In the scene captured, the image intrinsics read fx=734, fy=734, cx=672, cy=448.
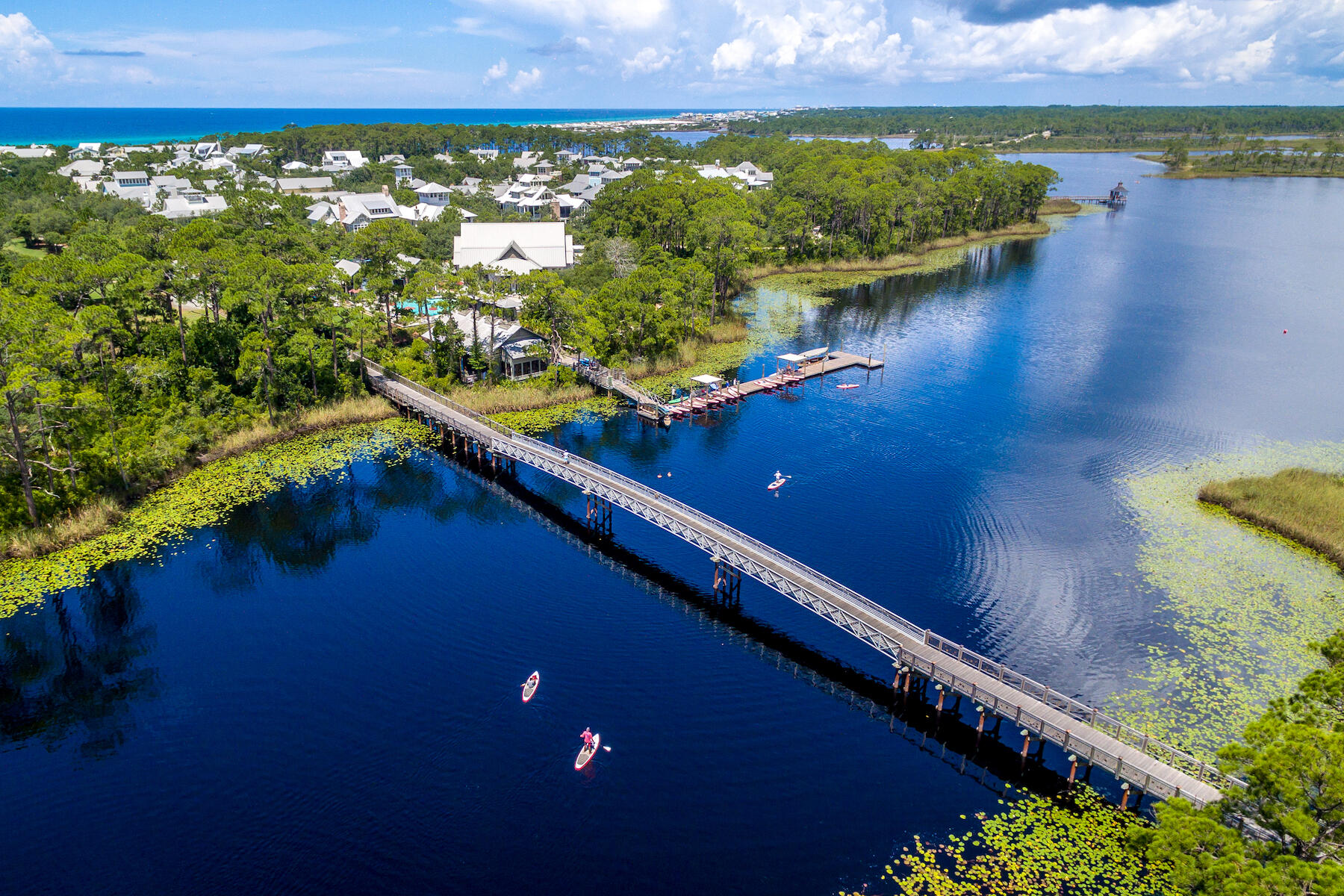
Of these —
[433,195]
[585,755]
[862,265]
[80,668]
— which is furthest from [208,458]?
[433,195]

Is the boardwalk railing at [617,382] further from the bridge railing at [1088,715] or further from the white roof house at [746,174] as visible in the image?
the white roof house at [746,174]

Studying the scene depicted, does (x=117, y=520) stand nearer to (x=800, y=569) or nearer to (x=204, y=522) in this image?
(x=204, y=522)

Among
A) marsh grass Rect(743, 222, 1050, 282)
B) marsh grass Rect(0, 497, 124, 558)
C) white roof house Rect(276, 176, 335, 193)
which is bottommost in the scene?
marsh grass Rect(0, 497, 124, 558)

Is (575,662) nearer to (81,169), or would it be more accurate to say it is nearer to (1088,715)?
(1088,715)

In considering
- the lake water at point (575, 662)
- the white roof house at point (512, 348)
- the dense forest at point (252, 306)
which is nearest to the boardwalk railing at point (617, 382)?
the dense forest at point (252, 306)

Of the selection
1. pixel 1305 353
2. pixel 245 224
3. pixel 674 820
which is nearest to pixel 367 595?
pixel 674 820

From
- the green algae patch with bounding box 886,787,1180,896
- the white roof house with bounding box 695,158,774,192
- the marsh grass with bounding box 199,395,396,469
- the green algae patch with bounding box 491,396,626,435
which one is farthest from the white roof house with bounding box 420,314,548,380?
the white roof house with bounding box 695,158,774,192

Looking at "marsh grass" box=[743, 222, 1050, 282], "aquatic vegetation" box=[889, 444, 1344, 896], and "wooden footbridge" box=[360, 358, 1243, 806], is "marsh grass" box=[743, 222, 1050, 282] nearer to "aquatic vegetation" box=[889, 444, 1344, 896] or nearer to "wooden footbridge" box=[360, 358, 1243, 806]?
"aquatic vegetation" box=[889, 444, 1344, 896]
